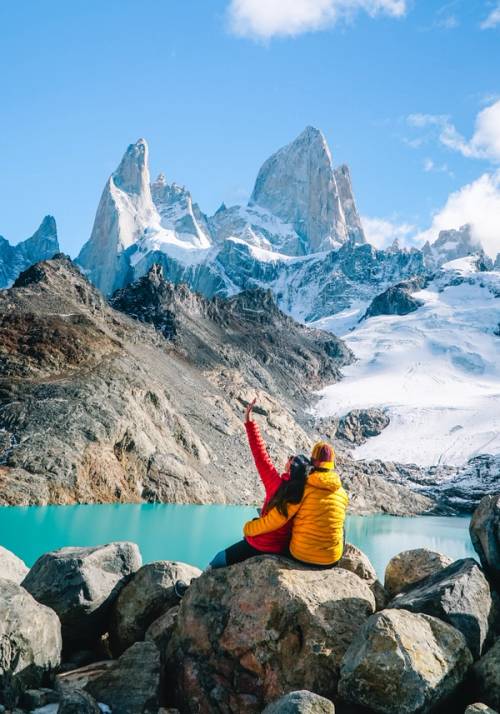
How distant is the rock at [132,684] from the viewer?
24.9 feet

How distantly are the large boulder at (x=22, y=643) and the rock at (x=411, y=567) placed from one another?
5881 mm

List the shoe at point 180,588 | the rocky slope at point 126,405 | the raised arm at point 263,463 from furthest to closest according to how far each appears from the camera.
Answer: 1. the rocky slope at point 126,405
2. the shoe at point 180,588
3. the raised arm at point 263,463

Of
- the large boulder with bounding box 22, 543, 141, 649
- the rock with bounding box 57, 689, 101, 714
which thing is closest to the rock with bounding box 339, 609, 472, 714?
the rock with bounding box 57, 689, 101, 714

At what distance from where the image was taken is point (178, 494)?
6044 cm

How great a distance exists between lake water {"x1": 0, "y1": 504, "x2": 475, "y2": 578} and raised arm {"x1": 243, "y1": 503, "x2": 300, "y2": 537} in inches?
702

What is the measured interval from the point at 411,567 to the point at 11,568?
7882mm

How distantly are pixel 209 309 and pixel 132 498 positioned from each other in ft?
270

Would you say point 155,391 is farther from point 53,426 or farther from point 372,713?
point 372,713

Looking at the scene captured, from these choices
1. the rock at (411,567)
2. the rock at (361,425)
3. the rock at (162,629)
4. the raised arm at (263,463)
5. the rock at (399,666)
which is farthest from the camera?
the rock at (361,425)

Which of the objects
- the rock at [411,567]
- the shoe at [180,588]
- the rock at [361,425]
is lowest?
the shoe at [180,588]

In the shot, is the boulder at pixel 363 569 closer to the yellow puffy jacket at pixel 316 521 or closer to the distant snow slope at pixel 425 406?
the yellow puffy jacket at pixel 316 521

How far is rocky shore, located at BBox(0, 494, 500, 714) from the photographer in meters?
6.61

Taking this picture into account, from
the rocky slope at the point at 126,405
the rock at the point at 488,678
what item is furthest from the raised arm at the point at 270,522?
the rocky slope at the point at 126,405

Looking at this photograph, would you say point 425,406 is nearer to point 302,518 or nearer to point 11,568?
point 11,568
